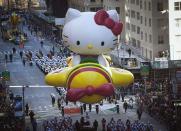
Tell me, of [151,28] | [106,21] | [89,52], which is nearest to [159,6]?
[151,28]

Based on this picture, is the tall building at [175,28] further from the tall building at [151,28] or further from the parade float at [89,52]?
the parade float at [89,52]

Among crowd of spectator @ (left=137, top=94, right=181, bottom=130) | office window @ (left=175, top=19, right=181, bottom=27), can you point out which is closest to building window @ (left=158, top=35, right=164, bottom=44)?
office window @ (left=175, top=19, right=181, bottom=27)

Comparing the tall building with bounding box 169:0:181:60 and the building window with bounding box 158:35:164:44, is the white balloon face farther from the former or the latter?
the building window with bounding box 158:35:164:44

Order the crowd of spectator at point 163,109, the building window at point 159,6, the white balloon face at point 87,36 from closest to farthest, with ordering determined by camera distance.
→ the white balloon face at point 87,36 < the crowd of spectator at point 163,109 < the building window at point 159,6

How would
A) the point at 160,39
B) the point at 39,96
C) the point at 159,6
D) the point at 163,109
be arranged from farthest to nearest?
the point at 160,39 < the point at 159,6 < the point at 39,96 < the point at 163,109

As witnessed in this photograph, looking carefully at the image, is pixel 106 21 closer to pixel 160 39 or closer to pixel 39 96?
pixel 39 96

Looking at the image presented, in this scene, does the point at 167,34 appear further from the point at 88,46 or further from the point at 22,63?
the point at 88,46

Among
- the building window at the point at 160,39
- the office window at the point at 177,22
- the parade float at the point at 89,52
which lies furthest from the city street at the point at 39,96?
the office window at the point at 177,22
